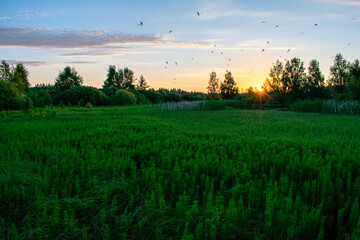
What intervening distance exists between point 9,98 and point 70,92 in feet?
46.5

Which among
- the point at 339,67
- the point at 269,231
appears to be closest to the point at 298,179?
the point at 269,231

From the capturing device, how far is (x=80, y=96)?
32.8 meters

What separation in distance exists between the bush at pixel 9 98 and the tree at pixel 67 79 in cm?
3366

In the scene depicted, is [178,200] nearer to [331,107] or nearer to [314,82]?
[331,107]

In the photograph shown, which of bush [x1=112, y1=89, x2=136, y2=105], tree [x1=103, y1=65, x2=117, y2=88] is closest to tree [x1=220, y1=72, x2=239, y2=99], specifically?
bush [x1=112, y1=89, x2=136, y2=105]

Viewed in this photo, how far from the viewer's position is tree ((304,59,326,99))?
127ft

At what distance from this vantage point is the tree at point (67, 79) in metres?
51.7

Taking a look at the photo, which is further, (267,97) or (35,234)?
(267,97)

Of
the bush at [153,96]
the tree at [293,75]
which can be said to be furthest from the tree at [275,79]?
the bush at [153,96]

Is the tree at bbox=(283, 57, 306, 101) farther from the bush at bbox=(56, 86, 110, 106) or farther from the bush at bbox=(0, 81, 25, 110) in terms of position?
the bush at bbox=(0, 81, 25, 110)

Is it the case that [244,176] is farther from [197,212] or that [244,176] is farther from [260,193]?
[197,212]

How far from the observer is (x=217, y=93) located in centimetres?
5112

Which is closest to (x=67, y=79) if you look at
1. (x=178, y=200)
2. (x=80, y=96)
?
(x=80, y=96)

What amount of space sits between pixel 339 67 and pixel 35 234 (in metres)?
71.5
